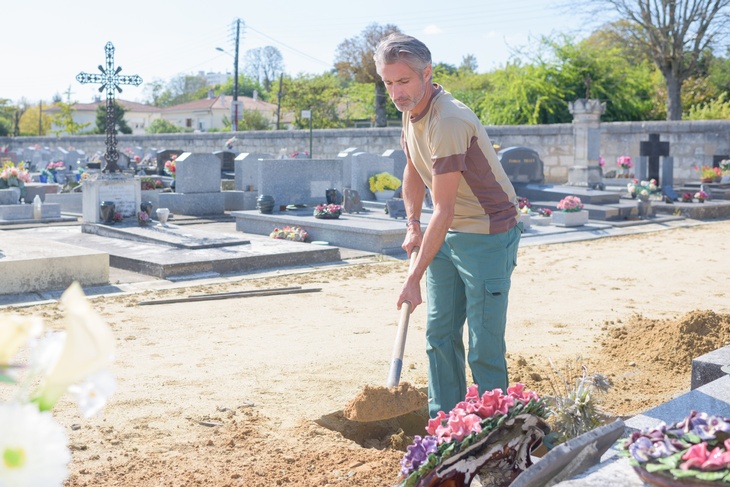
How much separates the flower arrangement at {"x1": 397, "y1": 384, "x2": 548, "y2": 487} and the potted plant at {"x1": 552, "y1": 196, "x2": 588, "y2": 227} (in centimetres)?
1184

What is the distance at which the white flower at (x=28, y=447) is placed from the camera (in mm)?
675

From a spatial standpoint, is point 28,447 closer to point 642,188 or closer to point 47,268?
point 47,268

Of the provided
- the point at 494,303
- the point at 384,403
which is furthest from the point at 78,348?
the point at 384,403

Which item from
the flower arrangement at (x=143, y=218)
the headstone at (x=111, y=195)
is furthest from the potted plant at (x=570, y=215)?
the headstone at (x=111, y=195)

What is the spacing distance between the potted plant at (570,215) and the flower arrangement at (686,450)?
12.4 meters

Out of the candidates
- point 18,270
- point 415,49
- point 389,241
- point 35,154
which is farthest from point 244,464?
point 35,154

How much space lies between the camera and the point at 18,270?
7.79 meters

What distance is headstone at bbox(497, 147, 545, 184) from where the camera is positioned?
56.0 feet

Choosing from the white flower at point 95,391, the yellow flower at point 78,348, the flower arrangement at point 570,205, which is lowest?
the flower arrangement at point 570,205

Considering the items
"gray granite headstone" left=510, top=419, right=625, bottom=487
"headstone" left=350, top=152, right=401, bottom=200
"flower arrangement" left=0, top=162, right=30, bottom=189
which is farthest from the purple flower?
"flower arrangement" left=0, top=162, right=30, bottom=189

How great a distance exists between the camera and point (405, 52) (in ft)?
10.5

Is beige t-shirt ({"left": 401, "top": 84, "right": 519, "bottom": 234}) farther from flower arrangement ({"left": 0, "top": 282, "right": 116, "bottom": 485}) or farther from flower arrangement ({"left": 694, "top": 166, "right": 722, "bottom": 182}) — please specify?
flower arrangement ({"left": 694, "top": 166, "right": 722, "bottom": 182})

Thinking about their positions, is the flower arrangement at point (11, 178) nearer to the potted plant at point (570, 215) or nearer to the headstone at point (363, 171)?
the headstone at point (363, 171)

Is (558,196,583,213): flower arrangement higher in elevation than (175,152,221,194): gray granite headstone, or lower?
lower
